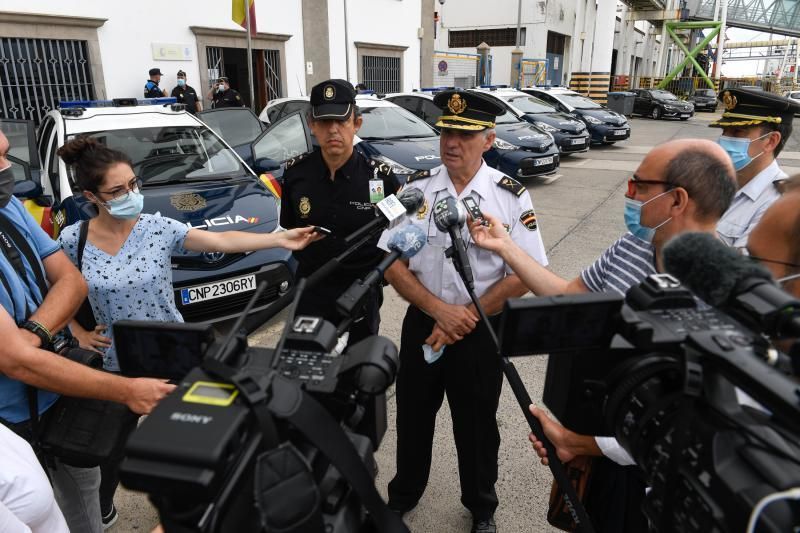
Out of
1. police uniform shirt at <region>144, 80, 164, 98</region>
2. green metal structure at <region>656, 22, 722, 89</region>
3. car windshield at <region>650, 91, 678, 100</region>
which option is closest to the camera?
police uniform shirt at <region>144, 80, 164, 98</region>

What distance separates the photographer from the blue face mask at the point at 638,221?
1.65 meters

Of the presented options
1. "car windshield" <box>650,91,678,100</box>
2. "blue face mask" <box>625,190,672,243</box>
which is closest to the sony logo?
"blue face mask" <box>625,190,672,243</box>

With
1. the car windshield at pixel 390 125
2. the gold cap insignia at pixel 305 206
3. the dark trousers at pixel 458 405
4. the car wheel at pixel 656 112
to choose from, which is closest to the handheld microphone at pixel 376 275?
the dark trousers at pixel 458 405

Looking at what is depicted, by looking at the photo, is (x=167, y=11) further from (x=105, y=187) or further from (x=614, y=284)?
(x=614, y=284)

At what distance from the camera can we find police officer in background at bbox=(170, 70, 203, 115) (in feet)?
36.8

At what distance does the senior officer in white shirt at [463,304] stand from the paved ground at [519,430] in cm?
24

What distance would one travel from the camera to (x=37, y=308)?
175 cm

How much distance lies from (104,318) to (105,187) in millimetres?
553

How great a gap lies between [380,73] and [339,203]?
16.3 m

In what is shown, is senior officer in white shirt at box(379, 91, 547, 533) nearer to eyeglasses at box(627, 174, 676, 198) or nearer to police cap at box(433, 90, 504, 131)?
police cap at box(433, 90, 504, 131)

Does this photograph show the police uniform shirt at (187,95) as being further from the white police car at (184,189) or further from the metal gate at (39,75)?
the white police car at (184,189)

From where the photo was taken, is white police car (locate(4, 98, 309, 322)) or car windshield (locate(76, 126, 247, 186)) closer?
white police car (locate(4, 98, 309, 322))

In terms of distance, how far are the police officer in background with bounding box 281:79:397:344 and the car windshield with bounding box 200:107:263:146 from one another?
5.41m

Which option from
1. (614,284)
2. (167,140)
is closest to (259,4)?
(167,140)
